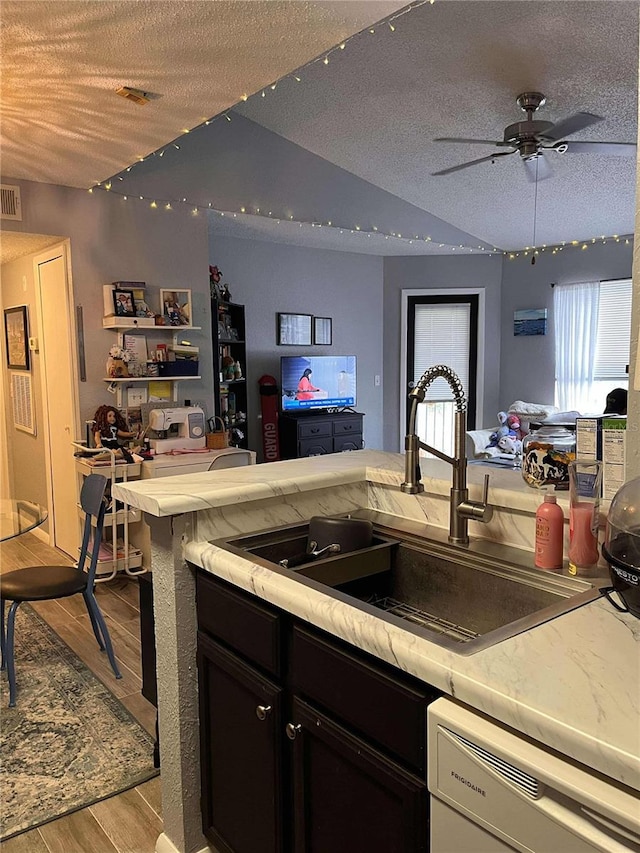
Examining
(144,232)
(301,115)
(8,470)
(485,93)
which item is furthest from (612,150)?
(8,470)

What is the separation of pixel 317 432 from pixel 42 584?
3.62 meters

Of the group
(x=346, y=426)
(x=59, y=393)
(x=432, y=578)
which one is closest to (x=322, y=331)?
(x=346, y=426)

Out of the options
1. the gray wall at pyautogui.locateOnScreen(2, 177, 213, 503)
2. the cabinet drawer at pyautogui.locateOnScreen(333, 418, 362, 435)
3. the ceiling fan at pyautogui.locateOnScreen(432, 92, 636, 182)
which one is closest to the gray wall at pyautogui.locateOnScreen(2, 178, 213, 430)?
the gray wall at pyautogui.locateOnScreen(2, 177, 213, 503)

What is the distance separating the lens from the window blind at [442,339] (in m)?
7.43

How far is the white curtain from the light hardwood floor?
4950 mm

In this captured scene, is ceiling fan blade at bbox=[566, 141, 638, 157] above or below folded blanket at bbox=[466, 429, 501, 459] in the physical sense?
above

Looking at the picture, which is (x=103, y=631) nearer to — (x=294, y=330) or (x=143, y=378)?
(x=143, y=378)

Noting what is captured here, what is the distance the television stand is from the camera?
20.0 ft

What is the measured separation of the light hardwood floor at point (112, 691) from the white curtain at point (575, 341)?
4.95 meters

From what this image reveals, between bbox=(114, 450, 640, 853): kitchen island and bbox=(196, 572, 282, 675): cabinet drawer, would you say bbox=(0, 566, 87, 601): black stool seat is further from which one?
bbox=(196, 572, 282, 675): cabinet drawer

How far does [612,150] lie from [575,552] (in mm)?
3373

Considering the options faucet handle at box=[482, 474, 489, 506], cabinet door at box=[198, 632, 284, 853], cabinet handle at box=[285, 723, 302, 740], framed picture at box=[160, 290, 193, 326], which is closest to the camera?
cabinet handle at box=[285, 723, 302, 740]

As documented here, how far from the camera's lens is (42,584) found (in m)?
2.84

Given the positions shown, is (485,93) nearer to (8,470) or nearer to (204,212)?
(204,212)
